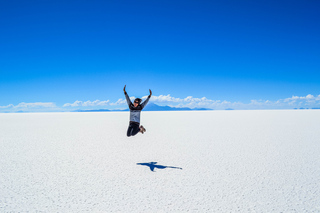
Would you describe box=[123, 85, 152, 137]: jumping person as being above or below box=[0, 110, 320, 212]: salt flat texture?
above

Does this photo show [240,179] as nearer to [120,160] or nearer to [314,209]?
[314,209]

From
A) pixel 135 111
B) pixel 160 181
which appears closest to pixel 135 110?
pixel 135 111

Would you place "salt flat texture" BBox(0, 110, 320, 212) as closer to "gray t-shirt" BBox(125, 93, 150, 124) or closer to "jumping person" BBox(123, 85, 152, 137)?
"jumping person" BBox(123, 85, 152, 137)

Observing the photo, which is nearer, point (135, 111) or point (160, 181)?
point (160, 181)

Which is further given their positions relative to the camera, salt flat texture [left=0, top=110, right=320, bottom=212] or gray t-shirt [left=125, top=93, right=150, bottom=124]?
gray t-shirt [left=125, top=93, right=150, bottom=124]

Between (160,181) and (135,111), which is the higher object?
(135,111)

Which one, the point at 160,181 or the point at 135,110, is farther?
the point at 135,110

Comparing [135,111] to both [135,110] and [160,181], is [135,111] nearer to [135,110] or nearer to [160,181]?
[135,110]

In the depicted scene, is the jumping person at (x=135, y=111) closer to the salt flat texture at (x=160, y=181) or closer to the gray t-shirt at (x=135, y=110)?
the gray t-shirt at (x=135, y=110)

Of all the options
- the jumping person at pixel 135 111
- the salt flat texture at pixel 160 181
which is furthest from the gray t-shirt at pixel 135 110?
the salt flat texture at pixel 160 181

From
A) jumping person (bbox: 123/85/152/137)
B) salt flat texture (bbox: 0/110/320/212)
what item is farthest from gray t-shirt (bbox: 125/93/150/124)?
salt flat texture (bbox: 0/110/320/212)

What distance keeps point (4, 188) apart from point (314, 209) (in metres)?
6.28

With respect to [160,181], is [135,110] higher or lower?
higher

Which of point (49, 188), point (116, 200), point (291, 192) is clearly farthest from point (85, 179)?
point (291, 192)
